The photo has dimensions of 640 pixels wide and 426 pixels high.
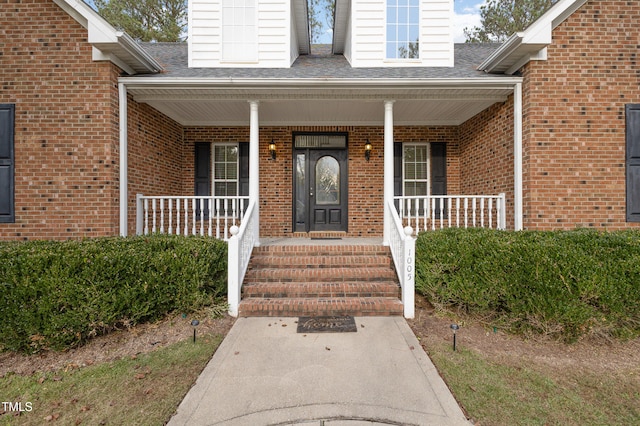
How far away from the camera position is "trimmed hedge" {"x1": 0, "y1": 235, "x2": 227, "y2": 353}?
3.40 metres

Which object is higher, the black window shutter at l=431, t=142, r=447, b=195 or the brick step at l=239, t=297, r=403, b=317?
the black window shutter at l=431, t=142, r=447, b=195

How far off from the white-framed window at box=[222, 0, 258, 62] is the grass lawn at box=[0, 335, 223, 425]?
20.6 ft

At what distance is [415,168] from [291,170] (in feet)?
10.6

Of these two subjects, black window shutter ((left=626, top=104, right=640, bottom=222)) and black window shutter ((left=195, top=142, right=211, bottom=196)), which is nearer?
black window shutter ((left=626, top=104, right=640, bottom=222))

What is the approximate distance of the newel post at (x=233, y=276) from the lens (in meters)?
4.26

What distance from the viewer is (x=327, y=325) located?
394 centimetres

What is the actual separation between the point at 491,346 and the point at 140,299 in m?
4.19

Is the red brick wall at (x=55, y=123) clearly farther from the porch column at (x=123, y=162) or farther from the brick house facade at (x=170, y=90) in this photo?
the porch column at (x=123, y=162)

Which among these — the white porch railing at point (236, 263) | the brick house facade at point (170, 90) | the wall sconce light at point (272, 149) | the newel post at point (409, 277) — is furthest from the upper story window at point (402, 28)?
the white porch railing at point (236, 263)

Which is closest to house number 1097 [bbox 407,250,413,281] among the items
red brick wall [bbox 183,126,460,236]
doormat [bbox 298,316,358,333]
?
doormat [bbox 298,316,358,333]

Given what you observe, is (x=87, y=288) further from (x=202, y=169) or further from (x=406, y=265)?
(x=202, y=169)

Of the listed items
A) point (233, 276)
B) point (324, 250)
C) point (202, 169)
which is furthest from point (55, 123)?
point (324, 250)

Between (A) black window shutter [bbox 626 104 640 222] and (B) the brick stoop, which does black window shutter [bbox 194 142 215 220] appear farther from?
(A) black window shutter [bbox 626 104 640 222]

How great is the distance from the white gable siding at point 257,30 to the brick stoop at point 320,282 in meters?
4.41
